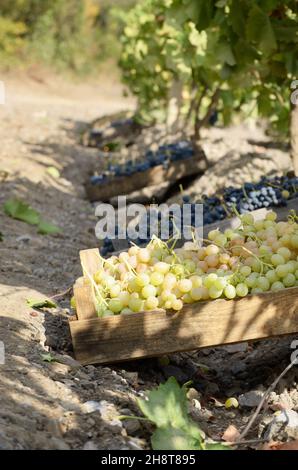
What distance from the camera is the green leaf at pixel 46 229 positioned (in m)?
6.77

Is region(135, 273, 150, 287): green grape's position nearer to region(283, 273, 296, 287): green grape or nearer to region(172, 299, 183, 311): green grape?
region(172, 299, 183, 311): green grape

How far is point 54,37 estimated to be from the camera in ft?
82.9

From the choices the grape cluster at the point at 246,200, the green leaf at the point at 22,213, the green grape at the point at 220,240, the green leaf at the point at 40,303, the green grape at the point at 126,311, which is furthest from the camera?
the green leaf at the point at 22,213

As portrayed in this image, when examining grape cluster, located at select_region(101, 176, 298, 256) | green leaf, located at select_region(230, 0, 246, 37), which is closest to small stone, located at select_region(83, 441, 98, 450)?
grape cluster, located at select_region(101, 176, 298, 256)

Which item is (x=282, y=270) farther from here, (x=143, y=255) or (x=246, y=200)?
(x=246, y=200)

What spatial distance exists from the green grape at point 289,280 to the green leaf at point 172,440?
1037 millimetres

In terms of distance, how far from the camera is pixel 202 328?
3.63 metres

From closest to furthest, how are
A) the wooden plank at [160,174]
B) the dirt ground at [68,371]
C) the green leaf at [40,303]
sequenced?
1. the dirt ground at [68,371]
2. the green leaf at [40,303]
3. the wooden plank at [160,174]

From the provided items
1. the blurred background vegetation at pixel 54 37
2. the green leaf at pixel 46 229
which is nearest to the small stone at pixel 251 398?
the green leaf at pixel 46 229

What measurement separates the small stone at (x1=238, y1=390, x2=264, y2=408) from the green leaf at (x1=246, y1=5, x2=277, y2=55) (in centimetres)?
226

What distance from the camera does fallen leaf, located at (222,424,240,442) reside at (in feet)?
10.5

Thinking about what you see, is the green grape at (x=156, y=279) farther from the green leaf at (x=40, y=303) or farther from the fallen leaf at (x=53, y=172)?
the fallen leaf at (x=53, y=172)

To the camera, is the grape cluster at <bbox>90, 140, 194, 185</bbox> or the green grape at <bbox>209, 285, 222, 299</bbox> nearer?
the green grape at <bbox>209, 285, 222, 299</bbox>
